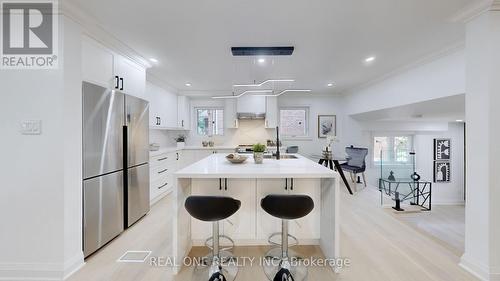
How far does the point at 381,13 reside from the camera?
6.54 ft

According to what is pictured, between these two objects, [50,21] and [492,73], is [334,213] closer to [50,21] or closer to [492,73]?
[492,73]

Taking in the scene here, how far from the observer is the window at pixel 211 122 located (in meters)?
6.04

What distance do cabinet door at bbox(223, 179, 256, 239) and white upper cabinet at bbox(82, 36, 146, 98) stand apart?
1.79 meters

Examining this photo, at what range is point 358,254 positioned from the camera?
228 centimetres

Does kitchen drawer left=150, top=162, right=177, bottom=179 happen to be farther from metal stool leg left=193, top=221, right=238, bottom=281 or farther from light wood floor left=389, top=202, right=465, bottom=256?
light wood floor left=389, top=202, right=465, bottom=256

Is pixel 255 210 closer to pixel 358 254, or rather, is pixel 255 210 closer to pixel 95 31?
pixel 358 254

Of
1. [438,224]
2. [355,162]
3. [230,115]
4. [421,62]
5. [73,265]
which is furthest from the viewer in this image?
[230,115]

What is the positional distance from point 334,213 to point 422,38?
7.39 ft

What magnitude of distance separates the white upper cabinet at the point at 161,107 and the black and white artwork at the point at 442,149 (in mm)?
7162

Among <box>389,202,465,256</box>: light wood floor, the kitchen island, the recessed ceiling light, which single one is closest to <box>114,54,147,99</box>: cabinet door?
the kitchen island

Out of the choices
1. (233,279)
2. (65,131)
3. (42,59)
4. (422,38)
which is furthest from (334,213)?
(42,59)

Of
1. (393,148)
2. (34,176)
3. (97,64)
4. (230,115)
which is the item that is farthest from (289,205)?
(393,148)

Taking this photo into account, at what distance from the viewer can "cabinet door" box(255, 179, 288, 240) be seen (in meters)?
2.43

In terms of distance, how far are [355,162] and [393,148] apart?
1.92 meters
